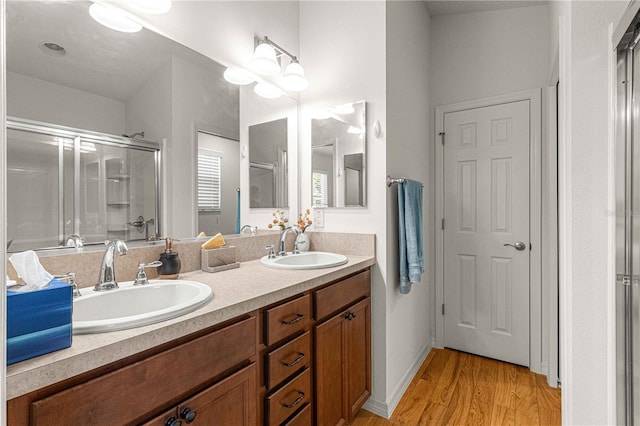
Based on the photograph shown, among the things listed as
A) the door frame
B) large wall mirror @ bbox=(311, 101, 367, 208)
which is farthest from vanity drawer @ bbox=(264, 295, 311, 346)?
the door frame

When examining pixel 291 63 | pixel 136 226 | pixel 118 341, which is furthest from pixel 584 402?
pixel 291 63

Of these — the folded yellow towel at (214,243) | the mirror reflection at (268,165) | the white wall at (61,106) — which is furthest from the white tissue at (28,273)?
the mirror reflection at (268,165)

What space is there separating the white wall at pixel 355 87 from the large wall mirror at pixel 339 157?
0.15 ft

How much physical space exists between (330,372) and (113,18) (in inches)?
68.7

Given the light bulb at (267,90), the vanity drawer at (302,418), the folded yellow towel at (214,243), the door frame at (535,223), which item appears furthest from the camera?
the door frame at (535,223)

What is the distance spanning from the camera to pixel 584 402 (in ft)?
4.42

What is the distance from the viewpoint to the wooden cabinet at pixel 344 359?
146 centimetres

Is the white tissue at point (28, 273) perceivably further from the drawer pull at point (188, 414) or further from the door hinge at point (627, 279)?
the door hinge at point (627, 279)

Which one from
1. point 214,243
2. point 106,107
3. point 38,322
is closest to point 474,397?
point 214,243

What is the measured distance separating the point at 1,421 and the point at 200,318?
0.44 m

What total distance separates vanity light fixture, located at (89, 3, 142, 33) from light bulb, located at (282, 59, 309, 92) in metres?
0.90

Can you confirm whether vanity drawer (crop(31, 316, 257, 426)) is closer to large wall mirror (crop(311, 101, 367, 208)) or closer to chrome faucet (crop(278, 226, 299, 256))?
chrome faucet (crop(278, 226, 299, 256))

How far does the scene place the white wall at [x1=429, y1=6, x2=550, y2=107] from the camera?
7.80 feet

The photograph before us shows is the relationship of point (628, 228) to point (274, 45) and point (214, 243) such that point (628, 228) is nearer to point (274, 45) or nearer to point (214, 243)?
point (214, 243)
